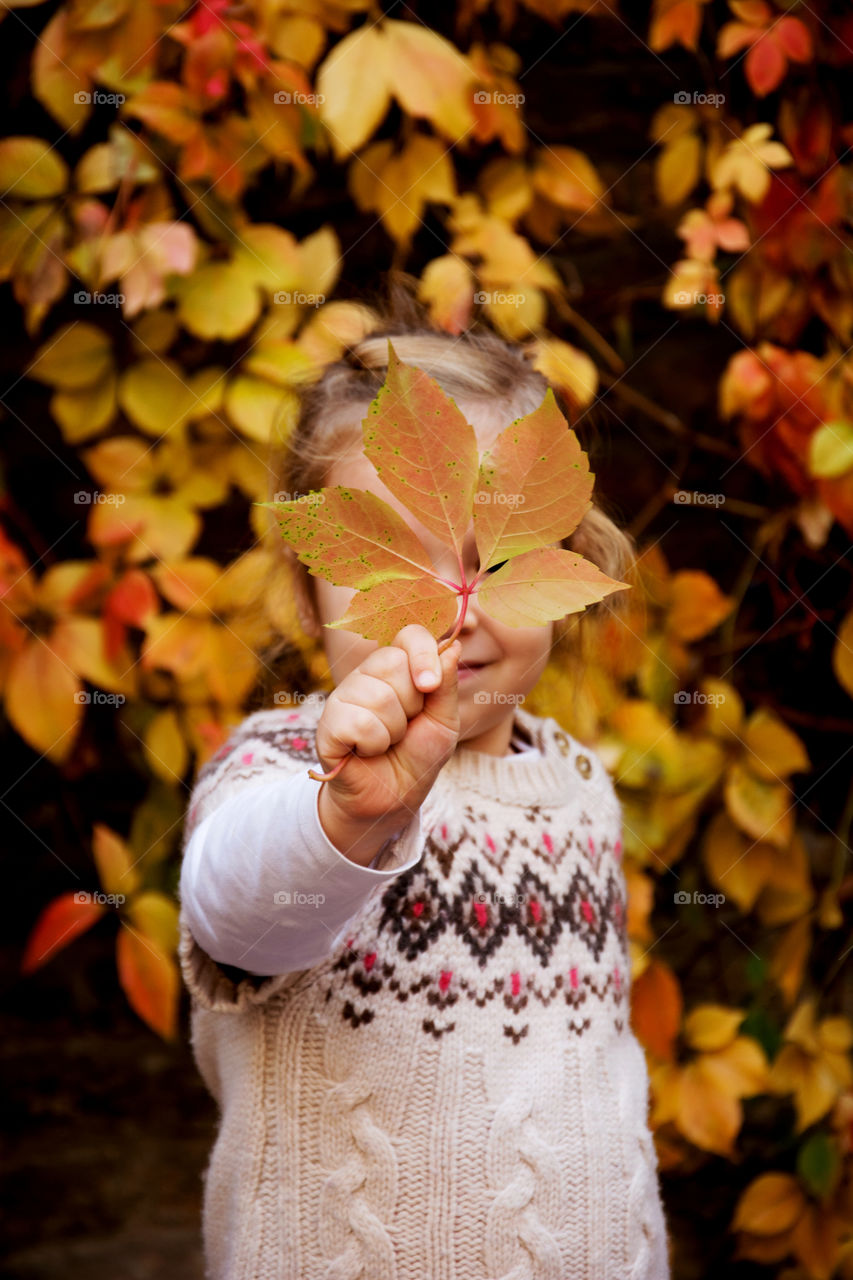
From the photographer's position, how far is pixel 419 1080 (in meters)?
0.79

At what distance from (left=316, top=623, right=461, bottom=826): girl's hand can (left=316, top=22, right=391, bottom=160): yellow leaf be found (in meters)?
0.88

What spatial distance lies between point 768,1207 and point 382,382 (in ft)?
3.87

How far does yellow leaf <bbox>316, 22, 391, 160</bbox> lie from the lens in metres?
1.25

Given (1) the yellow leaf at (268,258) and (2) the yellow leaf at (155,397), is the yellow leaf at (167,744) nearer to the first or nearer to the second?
(2) the yellow leaf at (155,397)

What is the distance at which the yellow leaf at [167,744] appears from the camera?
1385 mm

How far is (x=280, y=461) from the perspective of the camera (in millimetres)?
1081

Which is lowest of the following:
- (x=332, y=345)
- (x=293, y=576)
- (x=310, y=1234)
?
(x=310, y=1234)

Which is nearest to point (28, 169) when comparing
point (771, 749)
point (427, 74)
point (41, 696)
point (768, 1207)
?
point (427, 74)

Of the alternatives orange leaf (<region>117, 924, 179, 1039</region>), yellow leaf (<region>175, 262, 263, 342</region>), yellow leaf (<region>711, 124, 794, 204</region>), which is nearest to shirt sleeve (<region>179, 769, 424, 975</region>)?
orange leaf (<region>117, 924, 179, 1039</region>)

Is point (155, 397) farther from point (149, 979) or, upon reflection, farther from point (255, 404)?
point (149, 979)

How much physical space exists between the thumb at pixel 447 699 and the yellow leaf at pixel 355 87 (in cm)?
87

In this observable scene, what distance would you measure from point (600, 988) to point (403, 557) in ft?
1.59

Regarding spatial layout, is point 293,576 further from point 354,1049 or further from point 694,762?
point 694,762

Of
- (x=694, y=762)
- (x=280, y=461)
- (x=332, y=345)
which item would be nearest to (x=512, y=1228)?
(x=280, y=461)
